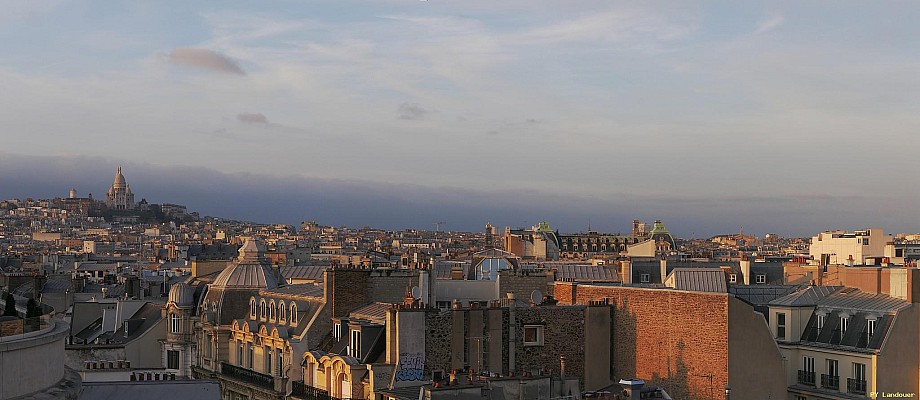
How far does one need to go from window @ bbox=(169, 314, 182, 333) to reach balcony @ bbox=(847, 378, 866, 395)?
988 inches

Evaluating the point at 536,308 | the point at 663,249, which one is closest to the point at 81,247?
the point at 663,249

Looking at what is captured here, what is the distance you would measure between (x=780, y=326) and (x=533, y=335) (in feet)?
26.3

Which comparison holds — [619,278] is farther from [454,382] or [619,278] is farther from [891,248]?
[454,382]

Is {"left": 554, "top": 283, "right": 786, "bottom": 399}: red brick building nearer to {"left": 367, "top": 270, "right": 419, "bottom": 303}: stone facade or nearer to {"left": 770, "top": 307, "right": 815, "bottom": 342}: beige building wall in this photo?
{"left": 770, "top": 307, "right": 815, "bottom": 342}: beige building wall

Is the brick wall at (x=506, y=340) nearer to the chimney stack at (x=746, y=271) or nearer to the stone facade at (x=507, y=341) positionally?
the stone facade at (x=507, y=341)

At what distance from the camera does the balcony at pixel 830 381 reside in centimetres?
3303

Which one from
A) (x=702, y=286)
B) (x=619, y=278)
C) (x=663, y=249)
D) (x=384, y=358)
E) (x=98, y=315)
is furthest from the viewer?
(x=663, y=249)

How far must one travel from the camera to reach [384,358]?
30.2 m

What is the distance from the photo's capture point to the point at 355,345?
3150 cm

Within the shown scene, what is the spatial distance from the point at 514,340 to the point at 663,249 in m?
86.3

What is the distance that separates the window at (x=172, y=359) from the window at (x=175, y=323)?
0.80 m

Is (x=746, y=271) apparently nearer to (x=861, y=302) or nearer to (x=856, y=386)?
(x=861, y=302)

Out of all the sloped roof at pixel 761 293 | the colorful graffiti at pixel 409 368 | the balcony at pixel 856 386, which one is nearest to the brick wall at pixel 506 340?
the colorful graffiti at pixel 409 368

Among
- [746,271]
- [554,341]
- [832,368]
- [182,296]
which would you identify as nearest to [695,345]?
[554,341]
